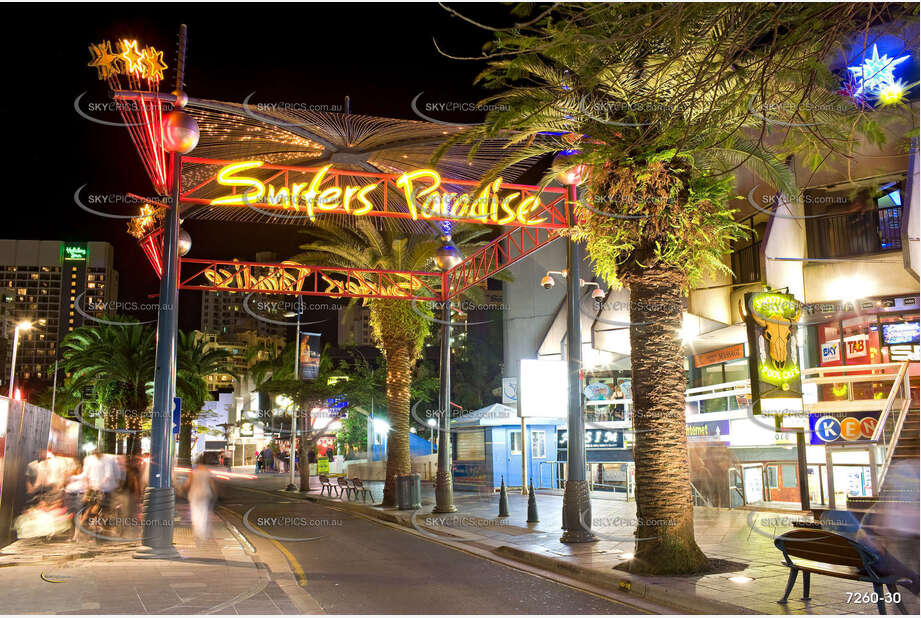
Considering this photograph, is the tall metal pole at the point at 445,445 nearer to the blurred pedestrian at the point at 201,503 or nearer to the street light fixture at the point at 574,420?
the blurred pedestrian at the point at 201,503

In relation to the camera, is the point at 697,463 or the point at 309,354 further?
the point at 309,354

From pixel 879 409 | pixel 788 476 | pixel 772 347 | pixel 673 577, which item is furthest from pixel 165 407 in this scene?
pixel 788 476

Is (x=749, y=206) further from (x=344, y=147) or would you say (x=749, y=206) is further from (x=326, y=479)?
(x=326, y=479)

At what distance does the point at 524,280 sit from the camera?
1583 inches

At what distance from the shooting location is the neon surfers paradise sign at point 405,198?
A: 1454cm

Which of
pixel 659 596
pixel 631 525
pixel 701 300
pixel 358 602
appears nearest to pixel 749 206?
pixel 701 300

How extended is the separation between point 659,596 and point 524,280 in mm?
31187

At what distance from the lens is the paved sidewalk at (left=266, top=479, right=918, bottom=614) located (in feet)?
28.9

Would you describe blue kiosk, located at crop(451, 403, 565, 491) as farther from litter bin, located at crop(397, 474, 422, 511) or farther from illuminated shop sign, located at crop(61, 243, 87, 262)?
illuminated shop sign, located at crop(61, 243, 87, 262)

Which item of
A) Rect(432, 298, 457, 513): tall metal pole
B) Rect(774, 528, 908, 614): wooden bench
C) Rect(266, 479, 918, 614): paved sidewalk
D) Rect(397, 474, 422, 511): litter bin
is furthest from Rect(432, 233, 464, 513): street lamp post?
Rect(774, 528, 908, 614): wooden bench

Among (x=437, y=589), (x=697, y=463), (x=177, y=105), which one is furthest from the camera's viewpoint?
(x=697, y=463)

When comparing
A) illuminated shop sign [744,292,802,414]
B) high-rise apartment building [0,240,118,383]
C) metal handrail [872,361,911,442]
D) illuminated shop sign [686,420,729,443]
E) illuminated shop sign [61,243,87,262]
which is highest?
illuminated shop sign [61,243,87,262]

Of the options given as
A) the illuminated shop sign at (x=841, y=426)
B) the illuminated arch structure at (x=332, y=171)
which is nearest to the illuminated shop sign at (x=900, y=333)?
the illuminated shop sign at (x=841, y=426)

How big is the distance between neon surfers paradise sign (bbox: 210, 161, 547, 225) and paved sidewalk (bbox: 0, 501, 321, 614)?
252 inches
